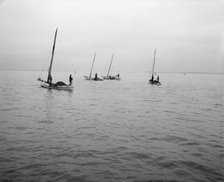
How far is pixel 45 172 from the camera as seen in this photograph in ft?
23.3

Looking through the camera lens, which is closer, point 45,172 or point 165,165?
point 45,172

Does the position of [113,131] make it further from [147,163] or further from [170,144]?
[147,163]

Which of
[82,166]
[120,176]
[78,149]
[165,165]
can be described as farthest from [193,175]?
[78,149]

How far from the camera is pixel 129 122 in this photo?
1538cm

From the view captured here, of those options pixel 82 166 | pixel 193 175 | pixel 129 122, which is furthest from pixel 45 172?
pixel 129 122

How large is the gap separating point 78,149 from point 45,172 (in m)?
2.51

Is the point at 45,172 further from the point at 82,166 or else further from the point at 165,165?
the point at 165,165

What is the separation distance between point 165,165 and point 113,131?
5.15 metres

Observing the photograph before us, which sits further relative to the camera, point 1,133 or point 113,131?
point 113,131

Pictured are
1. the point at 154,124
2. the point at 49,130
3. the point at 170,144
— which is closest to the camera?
the point at 170,144

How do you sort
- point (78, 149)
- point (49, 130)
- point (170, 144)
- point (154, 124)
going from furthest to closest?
point (154, 124) < point (49, 130) < point (170, 144) < point (78, 149)

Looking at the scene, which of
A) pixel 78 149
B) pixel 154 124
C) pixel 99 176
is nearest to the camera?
pixel 99 176

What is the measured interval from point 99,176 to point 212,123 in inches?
488

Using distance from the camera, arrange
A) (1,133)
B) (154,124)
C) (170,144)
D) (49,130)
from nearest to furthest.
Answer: (170,144)
(1,133)
(49,130)
(154,124)
